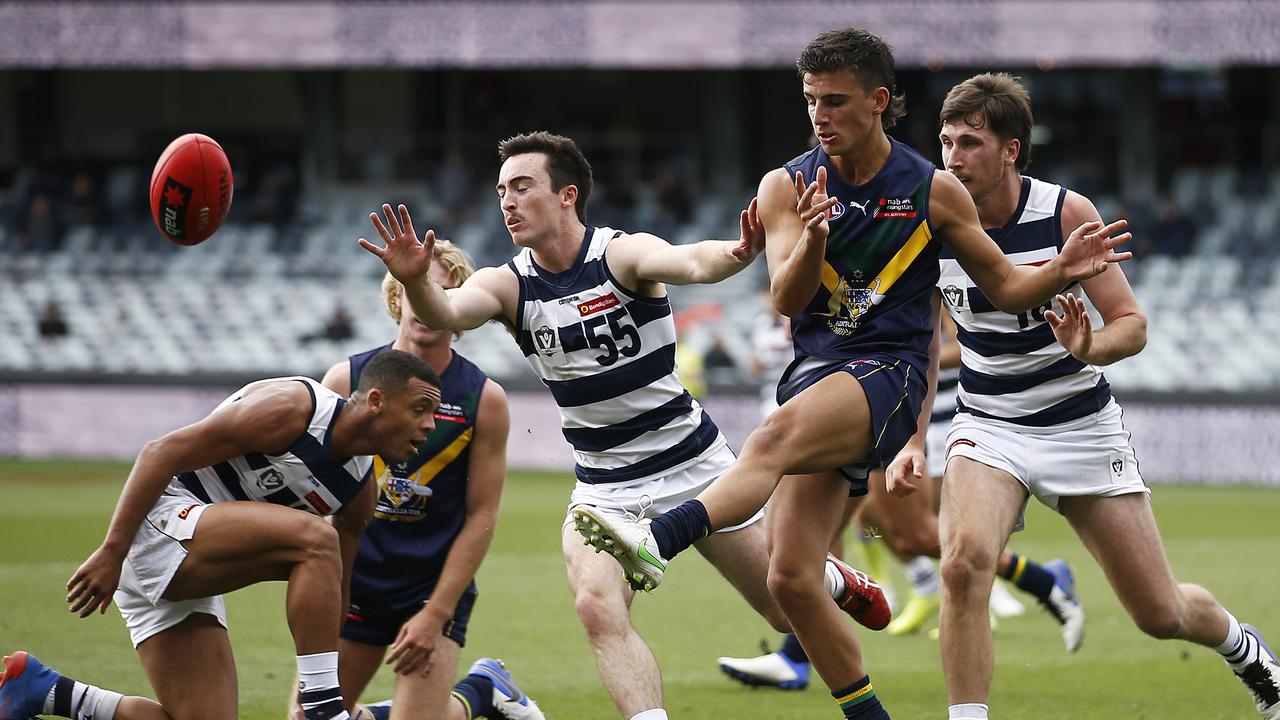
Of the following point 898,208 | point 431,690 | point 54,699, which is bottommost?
point 431,690

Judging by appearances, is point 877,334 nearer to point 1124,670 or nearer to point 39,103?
point 1124,670

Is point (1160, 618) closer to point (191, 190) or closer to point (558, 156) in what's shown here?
A: point (558, 156)

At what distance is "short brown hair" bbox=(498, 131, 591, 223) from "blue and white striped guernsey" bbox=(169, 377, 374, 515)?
127 centimetres

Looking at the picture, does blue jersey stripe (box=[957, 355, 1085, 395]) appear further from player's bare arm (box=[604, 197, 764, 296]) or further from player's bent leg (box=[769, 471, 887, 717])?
player's bare arm (box=[604, 197, 764, 296])

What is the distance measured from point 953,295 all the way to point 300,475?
2757mm

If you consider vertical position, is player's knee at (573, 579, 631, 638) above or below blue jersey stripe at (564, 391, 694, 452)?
below

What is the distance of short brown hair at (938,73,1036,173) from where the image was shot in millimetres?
6043

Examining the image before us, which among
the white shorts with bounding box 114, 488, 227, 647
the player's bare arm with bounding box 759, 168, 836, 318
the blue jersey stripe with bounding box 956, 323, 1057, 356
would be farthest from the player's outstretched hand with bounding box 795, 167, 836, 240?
the white shorts with bounding box 114, 488, 227, 647

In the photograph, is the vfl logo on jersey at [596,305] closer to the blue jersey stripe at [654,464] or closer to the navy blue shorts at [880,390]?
the blue jersey stripe at [654,464]

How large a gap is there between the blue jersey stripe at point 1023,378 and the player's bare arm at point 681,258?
4.18 feet

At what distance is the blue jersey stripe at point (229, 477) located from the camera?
5.83 metres

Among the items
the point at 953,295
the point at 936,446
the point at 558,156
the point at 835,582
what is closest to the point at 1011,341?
the point at 953,295

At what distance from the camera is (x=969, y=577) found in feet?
18.5

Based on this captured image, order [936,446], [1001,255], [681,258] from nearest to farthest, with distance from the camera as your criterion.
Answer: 1. [1001,255]
2. [681,258]
3. [936,446]
